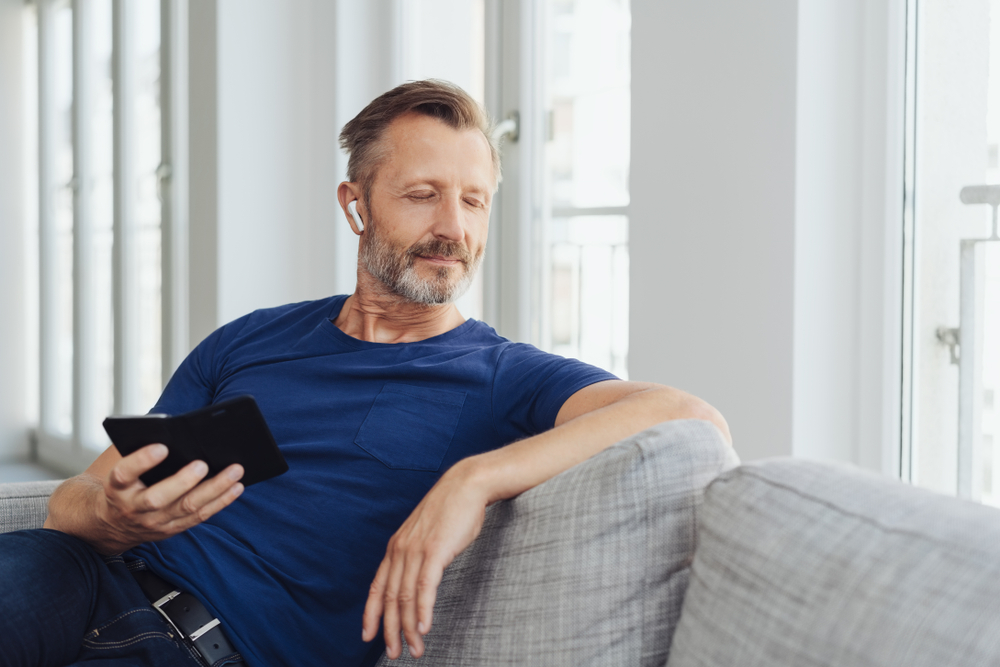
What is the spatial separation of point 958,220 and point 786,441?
1.50ft

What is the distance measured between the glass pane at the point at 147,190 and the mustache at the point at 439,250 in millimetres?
2383

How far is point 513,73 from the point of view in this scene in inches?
94.3

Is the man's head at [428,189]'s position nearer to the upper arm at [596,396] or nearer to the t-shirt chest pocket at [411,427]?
the t-shirt chest pocket at [411,427]

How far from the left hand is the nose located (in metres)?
0.61

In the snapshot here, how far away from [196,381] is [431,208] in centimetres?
52

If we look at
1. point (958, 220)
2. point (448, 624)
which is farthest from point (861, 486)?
point (958, 220)

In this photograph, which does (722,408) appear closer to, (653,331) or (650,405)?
(653,331)

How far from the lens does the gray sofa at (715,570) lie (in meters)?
0.61

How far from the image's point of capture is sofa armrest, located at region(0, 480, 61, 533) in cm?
136

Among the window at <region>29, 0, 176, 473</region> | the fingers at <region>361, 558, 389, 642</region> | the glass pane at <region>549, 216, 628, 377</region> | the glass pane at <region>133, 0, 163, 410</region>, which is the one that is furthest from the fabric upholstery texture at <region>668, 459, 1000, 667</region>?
the glass pane at <region>133, 0, 163, 410</region>

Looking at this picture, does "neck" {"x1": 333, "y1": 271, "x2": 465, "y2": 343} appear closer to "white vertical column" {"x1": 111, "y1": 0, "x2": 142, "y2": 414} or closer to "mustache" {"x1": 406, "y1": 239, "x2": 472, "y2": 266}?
"mustache" {"x1": 406, "y1": 239, "x2": 472, "y2": 266}

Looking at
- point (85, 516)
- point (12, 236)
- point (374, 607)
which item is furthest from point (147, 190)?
point (374, 607)

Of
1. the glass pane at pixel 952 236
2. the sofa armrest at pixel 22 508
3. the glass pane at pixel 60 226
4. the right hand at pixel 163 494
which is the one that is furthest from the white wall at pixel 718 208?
the glass pane at pixel 60 226

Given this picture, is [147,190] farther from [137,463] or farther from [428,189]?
[137,463]
